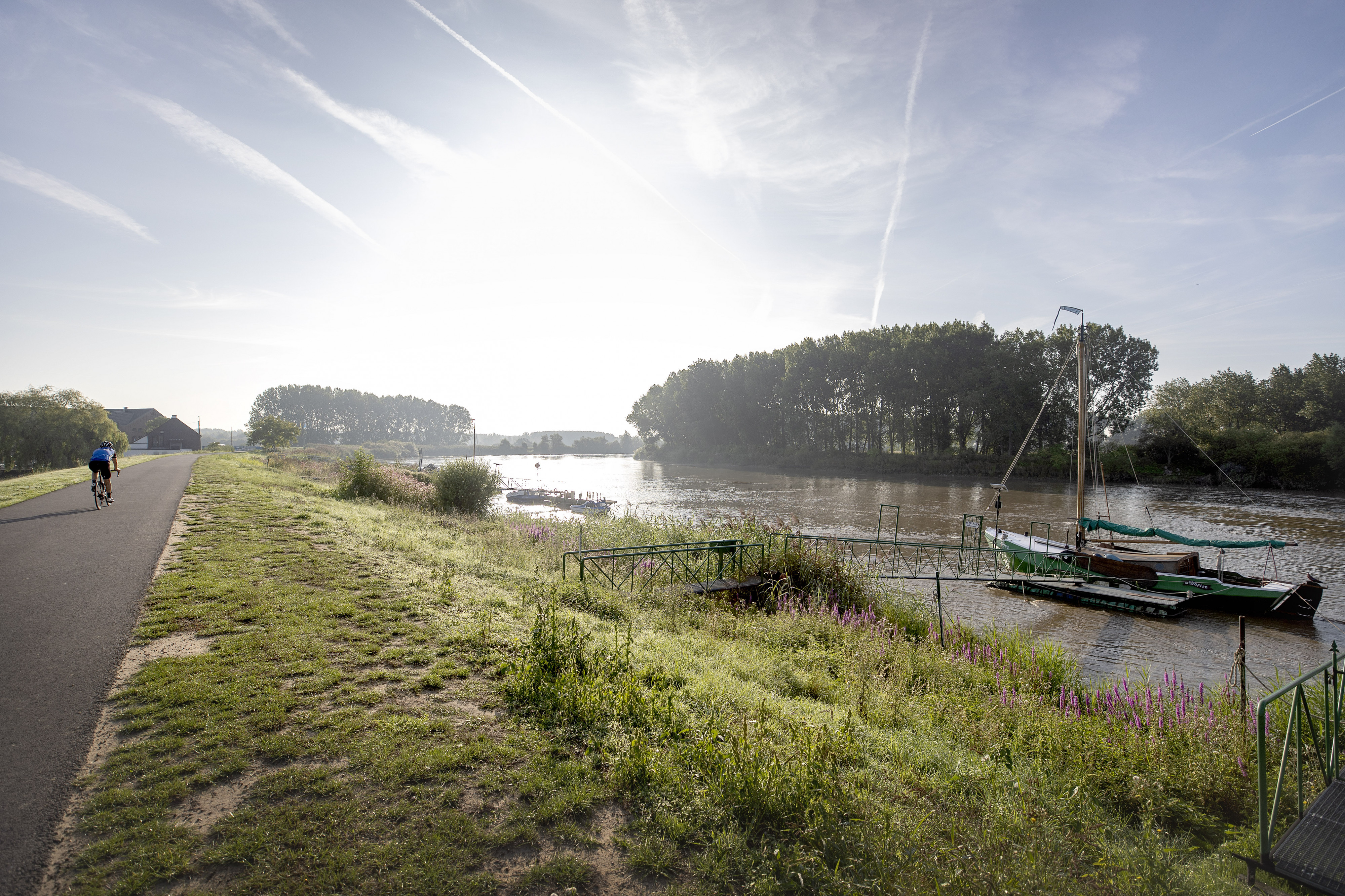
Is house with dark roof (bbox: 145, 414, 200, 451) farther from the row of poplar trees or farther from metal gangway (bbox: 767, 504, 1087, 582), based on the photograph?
metal gangway (bbox: 767, 504, 1087, 582)

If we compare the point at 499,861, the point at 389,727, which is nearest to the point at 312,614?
the point at 389,727

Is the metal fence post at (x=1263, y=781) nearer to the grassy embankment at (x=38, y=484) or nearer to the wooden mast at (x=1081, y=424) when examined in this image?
the wooden mast at (x=1081, y=424)

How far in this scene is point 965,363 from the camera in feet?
204

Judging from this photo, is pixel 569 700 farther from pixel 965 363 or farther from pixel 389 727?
pixel 965 363

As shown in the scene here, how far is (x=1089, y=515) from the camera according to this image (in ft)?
113

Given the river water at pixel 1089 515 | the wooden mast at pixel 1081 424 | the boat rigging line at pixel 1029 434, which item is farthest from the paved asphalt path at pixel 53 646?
the wooden mast at pixel 1081 424

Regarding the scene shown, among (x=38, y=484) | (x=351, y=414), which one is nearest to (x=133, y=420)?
(x=351, y=414)

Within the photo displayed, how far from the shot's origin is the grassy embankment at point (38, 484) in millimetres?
16484

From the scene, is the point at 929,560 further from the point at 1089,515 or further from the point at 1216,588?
the point at 1089,515

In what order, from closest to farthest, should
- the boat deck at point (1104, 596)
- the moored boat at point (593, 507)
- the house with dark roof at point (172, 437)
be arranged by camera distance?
the boat deck at point (1104, 596), the moored boat at point (593, 507), the house with dark roof at point (172, 437)

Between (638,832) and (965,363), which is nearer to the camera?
(638,832)

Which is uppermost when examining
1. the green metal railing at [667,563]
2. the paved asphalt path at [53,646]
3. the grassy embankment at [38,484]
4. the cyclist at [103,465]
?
the cyclist at [103,465]

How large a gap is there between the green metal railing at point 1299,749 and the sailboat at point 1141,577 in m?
11.8

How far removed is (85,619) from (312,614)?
2345 millimetres
